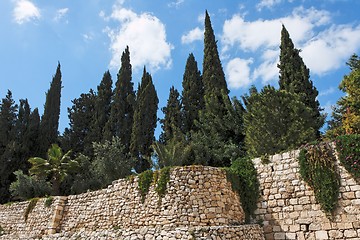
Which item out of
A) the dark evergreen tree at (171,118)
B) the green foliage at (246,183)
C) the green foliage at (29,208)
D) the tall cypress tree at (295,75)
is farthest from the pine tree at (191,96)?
the green foliage at (246,183)

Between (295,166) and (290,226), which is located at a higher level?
(295,166)

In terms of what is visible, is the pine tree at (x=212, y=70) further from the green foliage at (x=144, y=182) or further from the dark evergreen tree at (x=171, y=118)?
the green foliage at (x=144, y=182)

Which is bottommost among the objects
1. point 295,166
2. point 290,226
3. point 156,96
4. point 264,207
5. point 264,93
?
point 290,226

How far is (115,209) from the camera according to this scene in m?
12.5

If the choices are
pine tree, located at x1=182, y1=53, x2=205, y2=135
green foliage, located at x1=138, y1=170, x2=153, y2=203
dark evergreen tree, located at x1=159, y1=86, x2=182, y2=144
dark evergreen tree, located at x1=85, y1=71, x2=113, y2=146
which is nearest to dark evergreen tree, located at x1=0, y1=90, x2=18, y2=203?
dark evergreen tree, located at x1=85, y1=71, x2=113, y2=146

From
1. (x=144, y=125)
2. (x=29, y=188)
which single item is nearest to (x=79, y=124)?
(x=144, y=125)

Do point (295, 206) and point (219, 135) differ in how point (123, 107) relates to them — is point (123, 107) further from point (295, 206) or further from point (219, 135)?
point (295, 206)

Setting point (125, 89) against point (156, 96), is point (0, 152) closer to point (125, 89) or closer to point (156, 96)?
point (125, 89)

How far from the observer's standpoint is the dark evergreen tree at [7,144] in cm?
2814

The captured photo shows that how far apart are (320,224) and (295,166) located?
2.01 meters

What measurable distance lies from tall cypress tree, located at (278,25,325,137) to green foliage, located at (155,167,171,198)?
13025 mm

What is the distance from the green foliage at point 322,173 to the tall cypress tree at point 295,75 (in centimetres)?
1069

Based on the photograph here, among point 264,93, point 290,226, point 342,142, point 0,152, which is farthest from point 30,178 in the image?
point 342,142

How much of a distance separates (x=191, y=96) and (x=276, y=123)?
11888 mm
